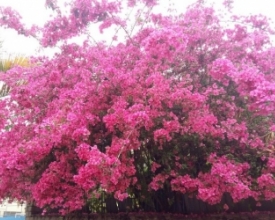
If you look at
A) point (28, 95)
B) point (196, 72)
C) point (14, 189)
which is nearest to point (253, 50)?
point (196, 72)

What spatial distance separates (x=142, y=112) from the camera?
580cm

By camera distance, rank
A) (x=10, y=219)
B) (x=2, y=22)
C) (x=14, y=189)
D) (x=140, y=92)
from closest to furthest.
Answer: (x=140, y=92) → (x=14, y=189) → (x=2, y=22) → (x=10, y=219)

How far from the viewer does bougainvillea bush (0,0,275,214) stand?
6000mm

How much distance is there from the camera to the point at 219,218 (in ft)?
23.8

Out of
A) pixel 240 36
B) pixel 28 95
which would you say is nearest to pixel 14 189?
pixel 28 95

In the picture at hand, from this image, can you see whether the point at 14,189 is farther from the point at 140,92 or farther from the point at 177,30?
the point at 177,30

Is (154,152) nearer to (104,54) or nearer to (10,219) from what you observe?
(104,54)

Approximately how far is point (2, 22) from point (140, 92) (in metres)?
4.14

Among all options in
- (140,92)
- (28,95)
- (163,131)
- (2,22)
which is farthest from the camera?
(2,22)

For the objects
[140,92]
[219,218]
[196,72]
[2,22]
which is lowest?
[219,218]

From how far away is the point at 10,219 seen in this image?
12781 millimetres

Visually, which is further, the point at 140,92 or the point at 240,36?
the point at 240,36

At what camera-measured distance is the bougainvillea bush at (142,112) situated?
6.00 meters

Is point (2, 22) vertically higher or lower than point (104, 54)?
higher
